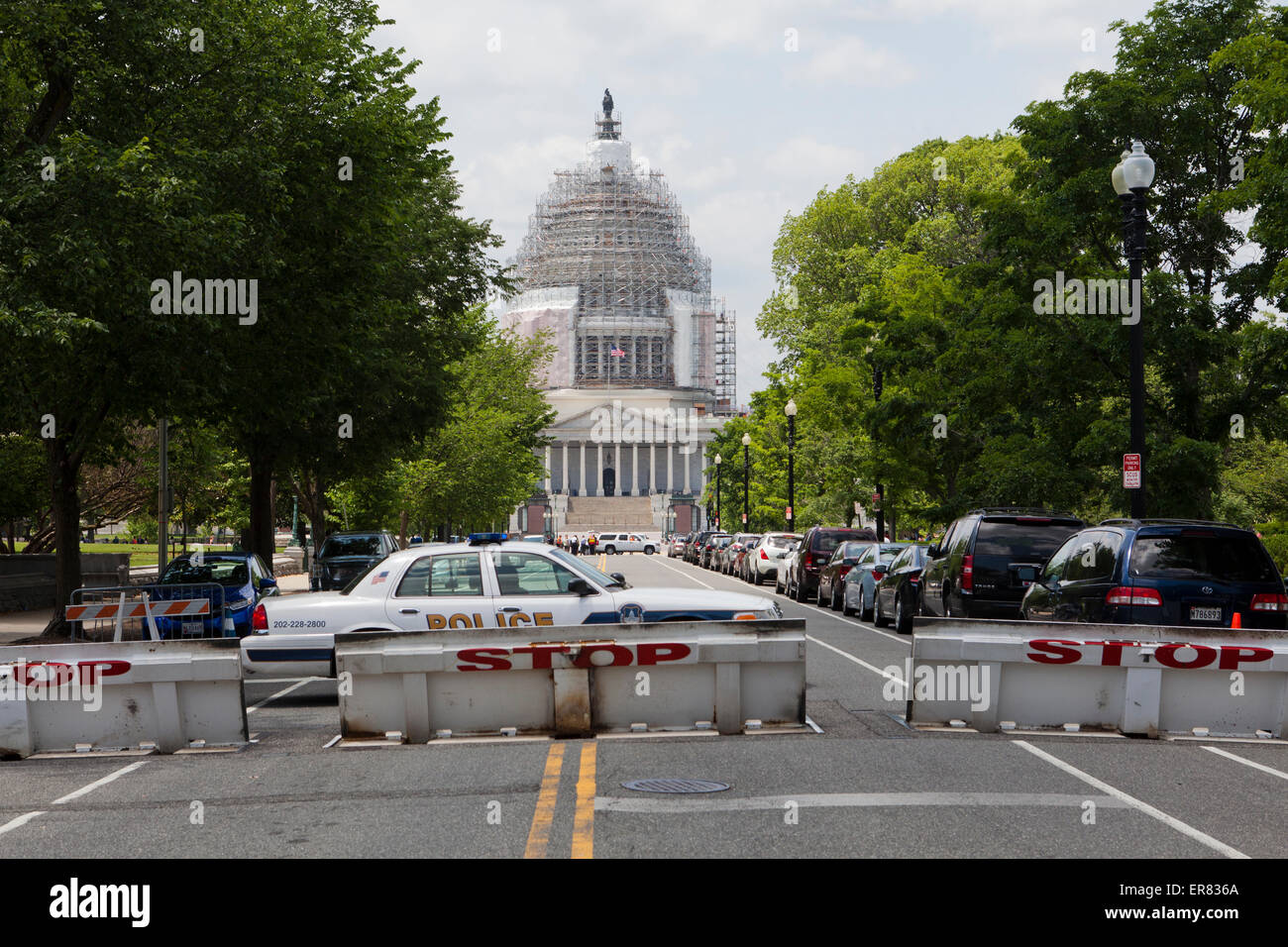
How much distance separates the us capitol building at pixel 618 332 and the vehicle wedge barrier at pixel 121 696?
142 m

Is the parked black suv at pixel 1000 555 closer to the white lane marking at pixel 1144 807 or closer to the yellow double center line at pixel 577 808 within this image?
the white lane marking at pixel 1144 807

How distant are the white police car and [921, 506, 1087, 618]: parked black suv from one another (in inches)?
236

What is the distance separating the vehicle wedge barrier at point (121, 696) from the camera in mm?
11469

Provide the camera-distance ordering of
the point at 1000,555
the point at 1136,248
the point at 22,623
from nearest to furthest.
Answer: the point at 1136,248 → the point at 1000,555 → the point at 22,623

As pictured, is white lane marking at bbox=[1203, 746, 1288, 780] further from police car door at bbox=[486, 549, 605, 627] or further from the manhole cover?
police car door at bbox=[486, 549, 605, 627]

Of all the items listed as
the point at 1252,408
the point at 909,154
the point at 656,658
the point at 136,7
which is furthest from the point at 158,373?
the point at 909,154

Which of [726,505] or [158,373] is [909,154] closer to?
[726,505]

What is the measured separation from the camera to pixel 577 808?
28.5 feet

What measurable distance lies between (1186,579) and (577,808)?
7.39 m

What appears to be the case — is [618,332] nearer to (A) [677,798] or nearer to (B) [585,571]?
(B) [585,571]

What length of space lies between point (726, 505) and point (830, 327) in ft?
152

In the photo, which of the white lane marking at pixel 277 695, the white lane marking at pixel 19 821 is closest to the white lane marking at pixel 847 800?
the white lane marking at pixel 19 821

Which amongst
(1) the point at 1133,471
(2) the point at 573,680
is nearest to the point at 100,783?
(2) the point at 573,680

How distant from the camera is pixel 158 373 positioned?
20.9 m
